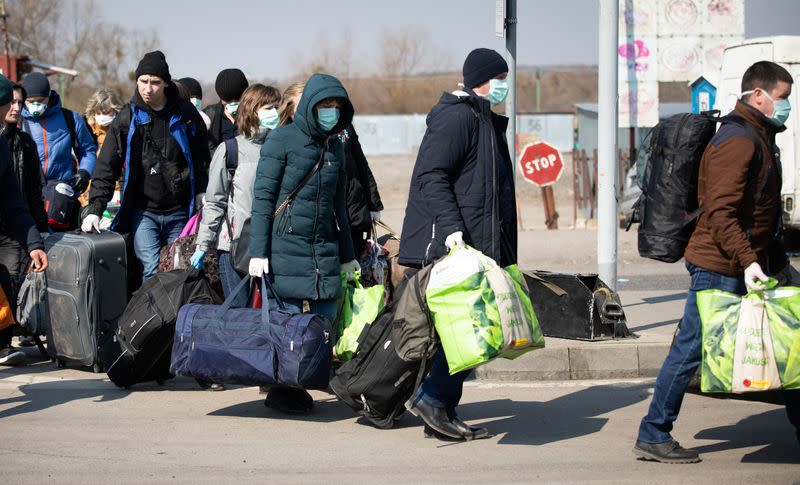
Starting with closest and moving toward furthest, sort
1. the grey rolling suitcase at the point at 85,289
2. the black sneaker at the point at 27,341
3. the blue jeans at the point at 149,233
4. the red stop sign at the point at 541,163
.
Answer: the grey rolling suitcase at the point at 85,289 < the blue jeans at the point at 149,233 < the black sneaker at the point at 27,341 < the red stop sign at the point at 541,163

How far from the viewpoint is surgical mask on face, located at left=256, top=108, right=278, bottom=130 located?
21.7 ft

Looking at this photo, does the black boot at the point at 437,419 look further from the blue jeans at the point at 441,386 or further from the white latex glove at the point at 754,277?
the white latex glove at the point at 754,277

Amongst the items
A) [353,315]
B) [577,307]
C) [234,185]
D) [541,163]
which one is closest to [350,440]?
[353,315]

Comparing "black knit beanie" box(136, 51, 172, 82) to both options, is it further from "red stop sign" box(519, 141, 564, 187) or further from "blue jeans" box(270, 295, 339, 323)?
"red stop sign" box(519, 141, 564, 187)

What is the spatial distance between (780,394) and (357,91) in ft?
293

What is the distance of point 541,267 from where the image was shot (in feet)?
43.1

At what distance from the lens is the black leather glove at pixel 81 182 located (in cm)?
848

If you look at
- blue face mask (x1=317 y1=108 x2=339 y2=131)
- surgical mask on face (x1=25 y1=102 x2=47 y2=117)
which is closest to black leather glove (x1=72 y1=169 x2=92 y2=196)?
→ surgical mask on face (x1=25 y1=102 x2=47 y2=117)

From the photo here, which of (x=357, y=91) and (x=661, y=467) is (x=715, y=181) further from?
(x=357, y=91)

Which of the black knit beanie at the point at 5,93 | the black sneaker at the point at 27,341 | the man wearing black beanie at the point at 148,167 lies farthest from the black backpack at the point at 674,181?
the black sneaker at the point at 27,341

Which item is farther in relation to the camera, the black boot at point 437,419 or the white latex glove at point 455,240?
the black boot at point 437,419

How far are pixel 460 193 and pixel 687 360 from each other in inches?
54.7

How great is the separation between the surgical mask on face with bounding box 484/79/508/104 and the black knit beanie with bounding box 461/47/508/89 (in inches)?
1.5

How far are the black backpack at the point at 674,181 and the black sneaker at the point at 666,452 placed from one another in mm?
895
